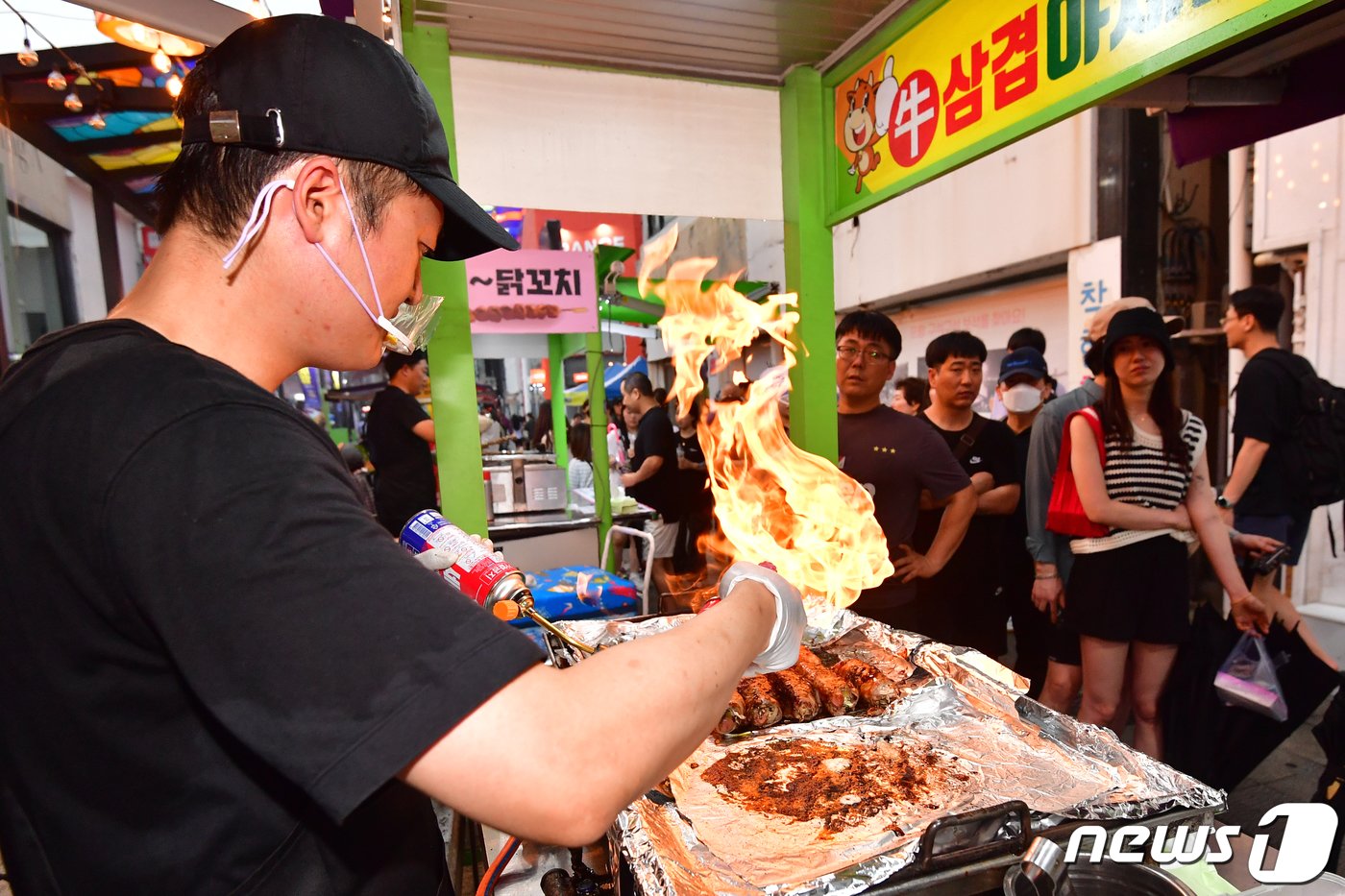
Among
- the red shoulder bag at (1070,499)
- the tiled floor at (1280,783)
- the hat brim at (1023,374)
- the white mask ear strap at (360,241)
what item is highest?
the white mask ear strap at (360,241)

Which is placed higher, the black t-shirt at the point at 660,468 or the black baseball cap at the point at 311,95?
the black baseball cap at the point at 311,95

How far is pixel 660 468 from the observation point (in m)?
7.57

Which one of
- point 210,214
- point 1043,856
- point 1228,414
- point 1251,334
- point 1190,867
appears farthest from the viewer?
point 1228,414

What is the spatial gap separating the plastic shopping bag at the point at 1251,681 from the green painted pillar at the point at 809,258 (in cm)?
226

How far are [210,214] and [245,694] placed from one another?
78cm

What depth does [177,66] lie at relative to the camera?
548 cm

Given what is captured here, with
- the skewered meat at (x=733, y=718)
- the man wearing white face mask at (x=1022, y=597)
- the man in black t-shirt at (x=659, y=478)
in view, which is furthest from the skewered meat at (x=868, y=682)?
the man in black t-shirt at (x=659, y=478)

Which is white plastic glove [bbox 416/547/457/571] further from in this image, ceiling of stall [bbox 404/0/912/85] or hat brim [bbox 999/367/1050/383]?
hat brim [bbox 999/367/1050/383]

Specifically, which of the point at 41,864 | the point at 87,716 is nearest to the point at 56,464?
the point at 87,716

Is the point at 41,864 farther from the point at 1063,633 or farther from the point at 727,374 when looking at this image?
the point at 727,374

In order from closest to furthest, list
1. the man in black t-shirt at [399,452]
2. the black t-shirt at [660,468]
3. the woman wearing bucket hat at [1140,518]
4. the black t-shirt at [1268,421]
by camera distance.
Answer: the woman wearing bucket hat at [1140,518]
the black t-shirt at [1268,421]
the man in black t-shirt at [399,452]
the black t-shirt at [660,468]

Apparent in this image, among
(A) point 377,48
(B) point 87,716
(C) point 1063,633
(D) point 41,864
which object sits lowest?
(C) point 1063,633

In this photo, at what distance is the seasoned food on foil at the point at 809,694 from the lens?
2531 mm

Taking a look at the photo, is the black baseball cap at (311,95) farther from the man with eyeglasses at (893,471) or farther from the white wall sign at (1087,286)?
the white wall sign at (1087,286)
